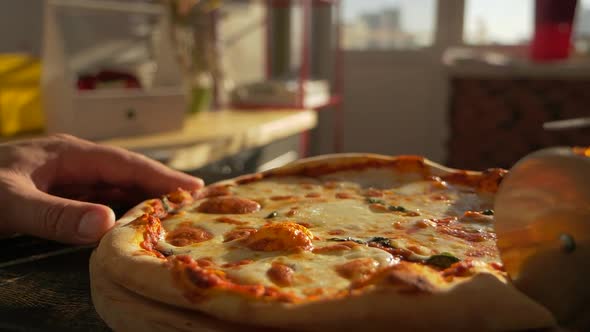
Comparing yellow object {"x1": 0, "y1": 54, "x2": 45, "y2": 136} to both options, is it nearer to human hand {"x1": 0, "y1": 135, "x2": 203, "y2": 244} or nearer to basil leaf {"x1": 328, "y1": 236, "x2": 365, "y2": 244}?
human hand {"x1": 0, "y1": 135, "x2": 203, "y2": 244}

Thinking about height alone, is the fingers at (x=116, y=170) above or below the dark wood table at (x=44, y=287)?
above

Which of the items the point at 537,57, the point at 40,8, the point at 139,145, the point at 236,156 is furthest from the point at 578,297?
the point at 537,57

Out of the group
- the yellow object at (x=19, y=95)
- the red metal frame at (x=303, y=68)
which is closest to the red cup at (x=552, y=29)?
the red metal frame at (x=303, y=68)

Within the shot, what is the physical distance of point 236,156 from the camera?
217cm

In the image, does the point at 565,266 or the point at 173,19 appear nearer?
the point at 565,266

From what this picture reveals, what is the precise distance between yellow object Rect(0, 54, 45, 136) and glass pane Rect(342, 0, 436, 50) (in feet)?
8.64

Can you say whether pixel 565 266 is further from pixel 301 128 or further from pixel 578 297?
pixel 301 128

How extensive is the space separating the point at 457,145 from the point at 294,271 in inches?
97.8

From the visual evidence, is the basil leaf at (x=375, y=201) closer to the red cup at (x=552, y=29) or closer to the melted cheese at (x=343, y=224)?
the melted cheese at (x=343, y=224)

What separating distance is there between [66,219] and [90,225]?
0.03m

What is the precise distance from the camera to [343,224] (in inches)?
32.9

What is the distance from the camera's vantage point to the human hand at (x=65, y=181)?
2.60ft

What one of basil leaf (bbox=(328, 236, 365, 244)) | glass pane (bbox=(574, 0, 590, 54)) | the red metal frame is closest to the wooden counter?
the red metal frame

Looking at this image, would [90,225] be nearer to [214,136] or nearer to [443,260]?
[443,260]
